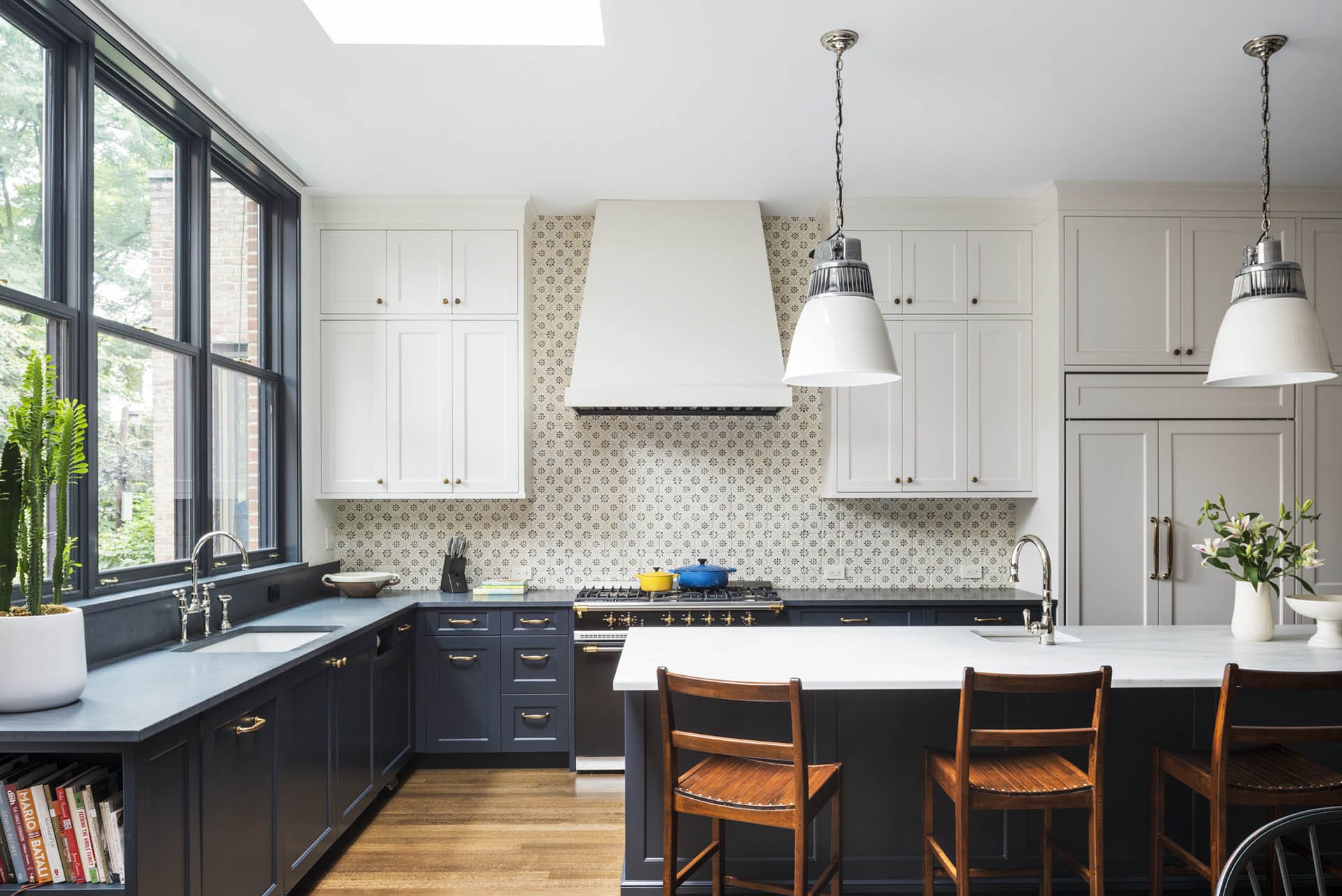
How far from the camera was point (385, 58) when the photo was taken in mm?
2963

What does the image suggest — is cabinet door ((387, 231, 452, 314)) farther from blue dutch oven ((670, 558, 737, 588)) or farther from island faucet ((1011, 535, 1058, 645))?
island faucet ((1011, 535, 1058, 645))

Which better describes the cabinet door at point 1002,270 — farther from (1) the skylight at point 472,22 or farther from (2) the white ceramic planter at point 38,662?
(2) the white ceramic planter at point 38,662

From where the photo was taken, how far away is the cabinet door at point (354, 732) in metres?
3.19

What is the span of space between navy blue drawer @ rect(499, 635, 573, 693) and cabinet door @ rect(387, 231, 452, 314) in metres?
1.75

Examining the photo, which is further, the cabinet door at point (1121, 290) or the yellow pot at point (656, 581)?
the yellow pot at point (656, 581)

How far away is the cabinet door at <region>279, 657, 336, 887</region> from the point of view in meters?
2.70

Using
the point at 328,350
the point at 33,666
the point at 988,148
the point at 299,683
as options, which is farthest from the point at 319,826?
the point at 988,148

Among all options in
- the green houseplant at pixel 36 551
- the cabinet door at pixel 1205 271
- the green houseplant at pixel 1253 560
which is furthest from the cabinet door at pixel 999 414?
the green houseplant at pixel 36 551

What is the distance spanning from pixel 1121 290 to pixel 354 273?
13.0 feet

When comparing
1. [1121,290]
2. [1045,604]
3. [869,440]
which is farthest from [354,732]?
[1121,290]

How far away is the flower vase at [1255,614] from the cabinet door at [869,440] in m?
1.77

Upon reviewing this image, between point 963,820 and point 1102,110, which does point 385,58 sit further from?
point 963,820

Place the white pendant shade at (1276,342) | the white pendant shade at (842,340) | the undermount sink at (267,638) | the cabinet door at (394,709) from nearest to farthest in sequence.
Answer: the white pendant shade at (842,340)
the white pendant shade at (1276,342)
the undermount sink at (267,638)
the cabinet door at (394,709)

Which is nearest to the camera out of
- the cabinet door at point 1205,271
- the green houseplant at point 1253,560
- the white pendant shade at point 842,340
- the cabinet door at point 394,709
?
the white pendant shade at point 842,340
